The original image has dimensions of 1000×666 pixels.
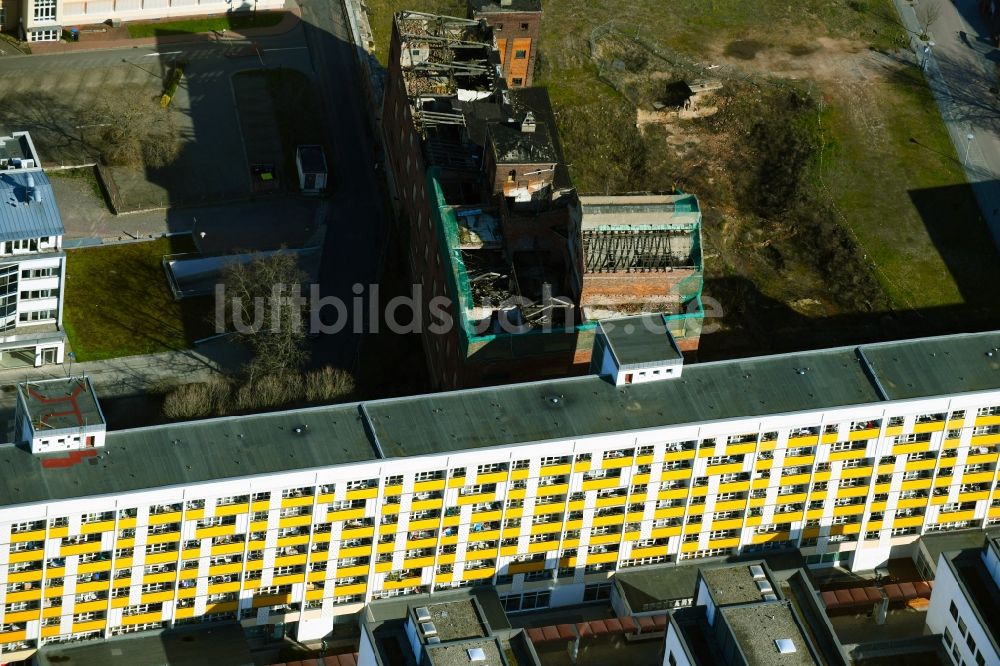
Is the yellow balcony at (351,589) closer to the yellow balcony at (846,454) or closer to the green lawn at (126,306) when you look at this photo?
the green lawn at (126,306)

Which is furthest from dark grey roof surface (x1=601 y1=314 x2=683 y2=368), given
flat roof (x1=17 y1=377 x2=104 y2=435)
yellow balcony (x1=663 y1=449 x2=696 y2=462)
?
flat roof (x1=17 y1=377 x2=104 y2=435)

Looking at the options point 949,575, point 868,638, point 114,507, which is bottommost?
point 868,638

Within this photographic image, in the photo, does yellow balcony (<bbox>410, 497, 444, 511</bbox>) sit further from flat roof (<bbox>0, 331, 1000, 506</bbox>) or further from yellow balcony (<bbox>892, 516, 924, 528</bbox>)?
yellow balcony (<bbox>892, 516, 924, 528</bbox>)

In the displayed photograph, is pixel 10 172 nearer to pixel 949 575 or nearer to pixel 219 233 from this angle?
pixel 219 233

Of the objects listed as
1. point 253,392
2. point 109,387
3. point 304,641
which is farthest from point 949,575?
point 109,387

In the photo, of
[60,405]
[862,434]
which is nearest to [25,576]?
[60,405]

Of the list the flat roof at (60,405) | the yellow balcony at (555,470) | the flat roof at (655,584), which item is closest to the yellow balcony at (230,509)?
the flat roof at (60,405)

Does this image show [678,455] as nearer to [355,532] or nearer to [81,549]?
[355,532]
